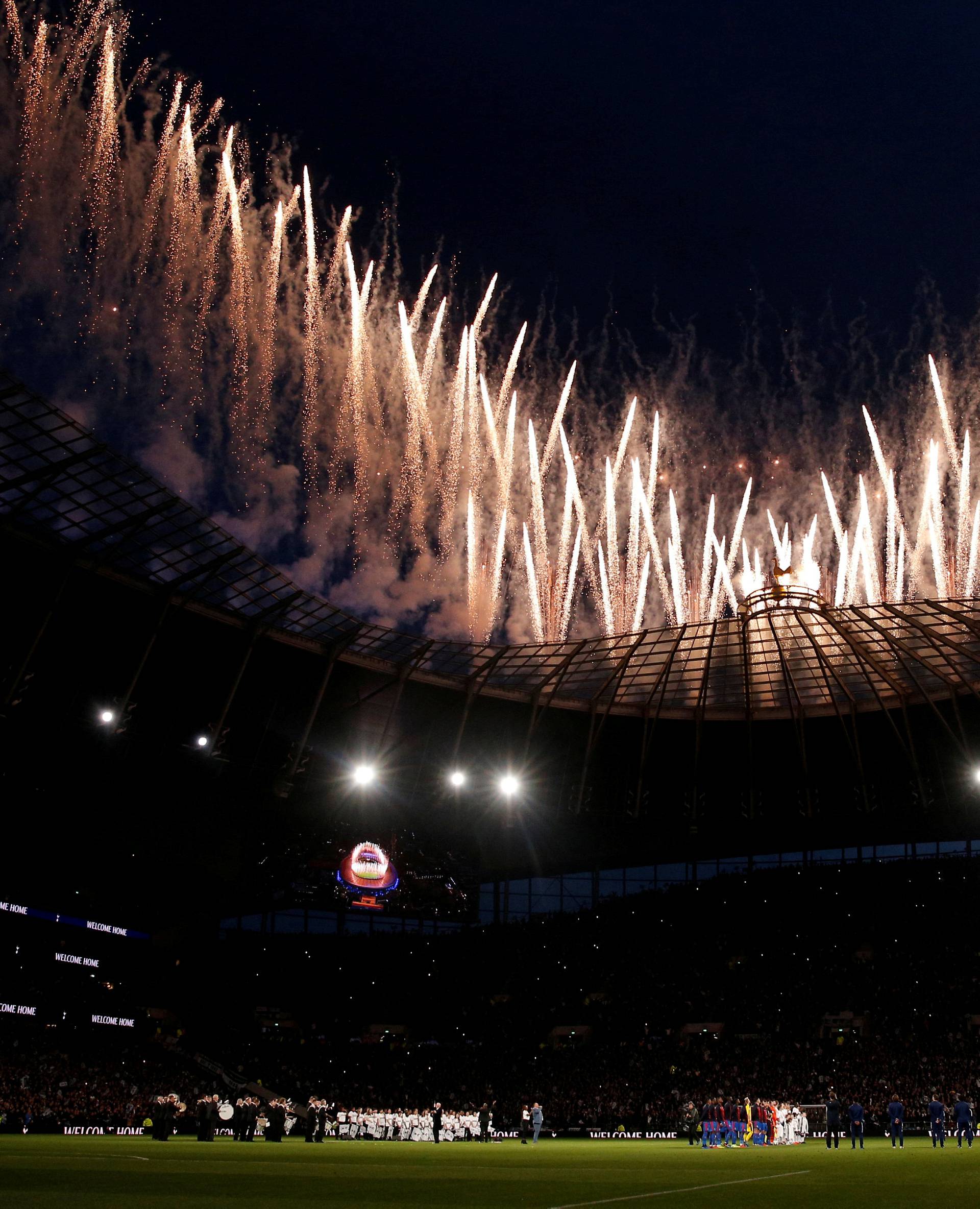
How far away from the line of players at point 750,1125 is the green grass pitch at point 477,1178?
3.03 m

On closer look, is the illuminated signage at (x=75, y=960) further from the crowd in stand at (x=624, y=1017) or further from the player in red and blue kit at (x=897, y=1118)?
the player in red and blue kit at (x=897, y=1118)

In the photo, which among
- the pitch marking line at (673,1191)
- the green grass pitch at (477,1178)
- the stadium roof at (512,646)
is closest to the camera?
the pitch marking line at (673,1191)

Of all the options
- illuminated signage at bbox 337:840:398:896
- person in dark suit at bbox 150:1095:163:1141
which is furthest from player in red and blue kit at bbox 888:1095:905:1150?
illuminated signage at bbox 337:840:398:896

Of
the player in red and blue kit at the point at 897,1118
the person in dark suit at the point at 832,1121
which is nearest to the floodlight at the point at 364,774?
the person in dark suit at the point at 832,1121

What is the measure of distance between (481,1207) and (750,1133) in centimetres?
2936

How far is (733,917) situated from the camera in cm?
6581

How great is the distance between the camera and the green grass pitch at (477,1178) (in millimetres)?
13711

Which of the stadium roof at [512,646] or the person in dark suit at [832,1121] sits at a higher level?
the stadium roof at [512,646]

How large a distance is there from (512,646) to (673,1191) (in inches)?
1300

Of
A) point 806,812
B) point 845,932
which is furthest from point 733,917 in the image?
point 806,812

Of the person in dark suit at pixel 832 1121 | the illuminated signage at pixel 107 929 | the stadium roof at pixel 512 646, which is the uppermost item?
the stadium roof at pixel 512 646

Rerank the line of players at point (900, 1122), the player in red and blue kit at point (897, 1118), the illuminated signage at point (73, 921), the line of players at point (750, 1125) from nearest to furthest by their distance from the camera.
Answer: the line of players at point (900, 1122) → the player in red and blue kit at point (897, 1118) → the line of players at point (750, 1125) → the illuminated signage at point (73, 921)

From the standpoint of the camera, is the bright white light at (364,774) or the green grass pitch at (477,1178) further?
the bright white light at (364,774)

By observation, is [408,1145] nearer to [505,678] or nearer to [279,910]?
[505,678]
